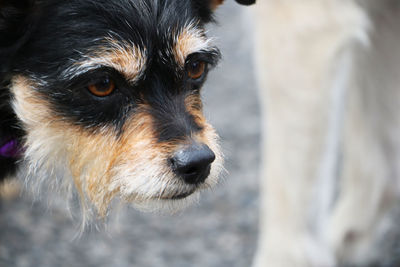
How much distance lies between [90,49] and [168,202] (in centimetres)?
75

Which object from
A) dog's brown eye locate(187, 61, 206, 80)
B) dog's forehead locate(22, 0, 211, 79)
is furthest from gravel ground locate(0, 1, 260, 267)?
dog's forehead locate(22, 0, 211, 79)

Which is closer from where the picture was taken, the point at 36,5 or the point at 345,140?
the point at 36,5

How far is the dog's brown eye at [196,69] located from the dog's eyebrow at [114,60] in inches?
10.6

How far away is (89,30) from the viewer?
294 cm

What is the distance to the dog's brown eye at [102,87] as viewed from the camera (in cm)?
288

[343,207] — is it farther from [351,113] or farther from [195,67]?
[195,67]

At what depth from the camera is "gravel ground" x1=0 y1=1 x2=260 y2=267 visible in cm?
472

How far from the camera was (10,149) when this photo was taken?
3.30m

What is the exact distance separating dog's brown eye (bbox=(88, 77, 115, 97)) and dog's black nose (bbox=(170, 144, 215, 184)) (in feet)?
1.27

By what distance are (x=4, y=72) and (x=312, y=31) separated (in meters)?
1.72

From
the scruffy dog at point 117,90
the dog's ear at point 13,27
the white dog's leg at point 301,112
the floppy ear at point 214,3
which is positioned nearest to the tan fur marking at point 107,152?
the scruffy dog at point 117,90

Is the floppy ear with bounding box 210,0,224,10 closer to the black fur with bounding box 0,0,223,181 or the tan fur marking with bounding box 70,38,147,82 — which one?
the black fur with bounding box 0,0,223,181

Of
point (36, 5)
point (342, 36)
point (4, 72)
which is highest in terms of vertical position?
point (342, 36)

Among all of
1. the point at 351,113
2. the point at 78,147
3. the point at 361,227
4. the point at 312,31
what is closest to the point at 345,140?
the point at 351,113
